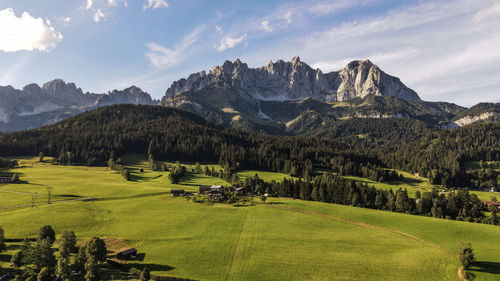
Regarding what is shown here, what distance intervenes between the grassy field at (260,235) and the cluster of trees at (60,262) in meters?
7.01

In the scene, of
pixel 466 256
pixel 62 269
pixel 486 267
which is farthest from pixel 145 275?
pixel 486 267

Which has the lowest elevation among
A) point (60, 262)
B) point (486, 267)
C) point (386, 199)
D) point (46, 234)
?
point (60, 262)

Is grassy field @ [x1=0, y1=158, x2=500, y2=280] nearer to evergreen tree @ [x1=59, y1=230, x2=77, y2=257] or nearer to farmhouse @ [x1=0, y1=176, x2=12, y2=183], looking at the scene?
farmhouse @ [x1=0, y1=176, x2=12, y2=183]

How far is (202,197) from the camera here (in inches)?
4966

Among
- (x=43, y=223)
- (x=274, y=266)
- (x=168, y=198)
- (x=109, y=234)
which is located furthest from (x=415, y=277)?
(x=43, y=223)

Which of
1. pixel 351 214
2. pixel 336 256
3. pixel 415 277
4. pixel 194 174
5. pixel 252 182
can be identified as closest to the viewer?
pixel 415 277

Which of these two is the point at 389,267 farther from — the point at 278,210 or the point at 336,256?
the point at 278,210

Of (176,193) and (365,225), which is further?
(176,193)

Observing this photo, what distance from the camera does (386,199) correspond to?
425ft

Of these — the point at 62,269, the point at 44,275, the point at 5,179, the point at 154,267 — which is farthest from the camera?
the point at 5,179

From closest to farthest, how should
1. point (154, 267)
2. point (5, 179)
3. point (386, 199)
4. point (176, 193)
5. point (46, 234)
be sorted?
point (154, 267) → point (46, 234) → point (176, 193) → point (386, 199) → point (5, 179)

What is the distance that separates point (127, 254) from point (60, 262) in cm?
1402

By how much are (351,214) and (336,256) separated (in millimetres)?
42386

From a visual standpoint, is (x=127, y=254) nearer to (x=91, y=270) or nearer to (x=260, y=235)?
(x=91, y=270)
